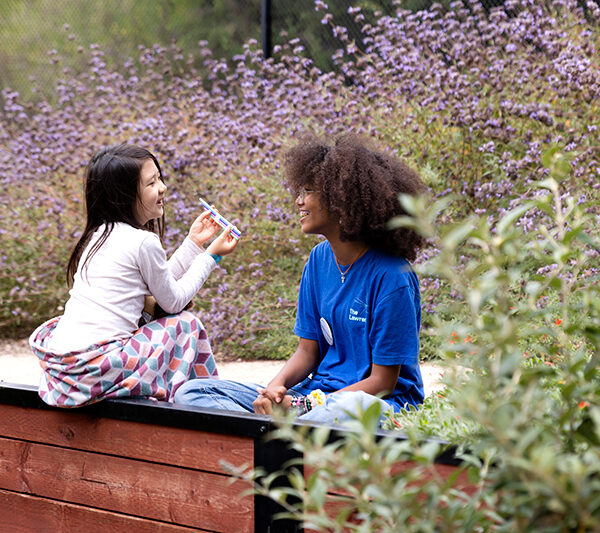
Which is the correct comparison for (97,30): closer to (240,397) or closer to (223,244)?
(223,244)

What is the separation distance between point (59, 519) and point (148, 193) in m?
1.01

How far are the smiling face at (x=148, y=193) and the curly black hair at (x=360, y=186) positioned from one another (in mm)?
437

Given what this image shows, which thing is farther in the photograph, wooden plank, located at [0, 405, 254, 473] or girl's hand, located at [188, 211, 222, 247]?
girl's hand, located at [188, 211, 222, 247]

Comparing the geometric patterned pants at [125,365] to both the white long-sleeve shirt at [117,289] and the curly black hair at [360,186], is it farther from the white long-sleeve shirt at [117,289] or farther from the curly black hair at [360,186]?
the curly black hair at [360,186]

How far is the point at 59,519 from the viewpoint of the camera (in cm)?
221

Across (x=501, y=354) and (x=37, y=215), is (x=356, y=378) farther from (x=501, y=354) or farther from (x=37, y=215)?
(x=37, y=215)

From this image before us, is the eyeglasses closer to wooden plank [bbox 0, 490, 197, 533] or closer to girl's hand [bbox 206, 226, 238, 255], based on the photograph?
girl's hand [bbox 206, 226, 238, 255]

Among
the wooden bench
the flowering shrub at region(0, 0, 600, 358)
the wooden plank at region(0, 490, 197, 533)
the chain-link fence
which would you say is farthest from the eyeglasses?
the chain-link fence

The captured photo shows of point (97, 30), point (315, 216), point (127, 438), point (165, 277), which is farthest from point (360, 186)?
point (97, 30)

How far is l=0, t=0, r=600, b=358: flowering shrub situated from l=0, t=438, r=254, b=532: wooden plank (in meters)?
2.04

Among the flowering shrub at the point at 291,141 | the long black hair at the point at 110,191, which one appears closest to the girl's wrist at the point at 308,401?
the long black hair at the point at 110,191

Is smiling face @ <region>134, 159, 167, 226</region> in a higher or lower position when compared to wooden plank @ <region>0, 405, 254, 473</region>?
higher

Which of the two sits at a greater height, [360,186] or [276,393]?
[360,186]

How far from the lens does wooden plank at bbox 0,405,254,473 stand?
1.93 meters
